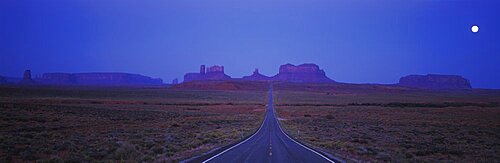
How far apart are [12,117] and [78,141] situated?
725 inches

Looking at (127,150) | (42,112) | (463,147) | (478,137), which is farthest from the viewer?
(42,112)

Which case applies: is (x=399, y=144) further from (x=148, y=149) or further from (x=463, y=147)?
(x=148, y=149)

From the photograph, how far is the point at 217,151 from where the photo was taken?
2111cm

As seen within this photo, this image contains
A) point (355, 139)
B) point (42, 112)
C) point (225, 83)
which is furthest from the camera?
point (225, 83)

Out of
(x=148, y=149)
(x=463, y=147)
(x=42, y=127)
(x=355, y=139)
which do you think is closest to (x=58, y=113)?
(x=42, y=127)

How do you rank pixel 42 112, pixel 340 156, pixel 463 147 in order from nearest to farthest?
pixel 340 156
pixel 463 147
pixel 42 112

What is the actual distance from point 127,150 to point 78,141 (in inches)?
244

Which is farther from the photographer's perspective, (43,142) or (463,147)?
(463,147)

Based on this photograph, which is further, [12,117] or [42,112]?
[42,112]

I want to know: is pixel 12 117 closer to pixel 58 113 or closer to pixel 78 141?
pixel 58 113

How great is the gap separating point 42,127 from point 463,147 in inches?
1297

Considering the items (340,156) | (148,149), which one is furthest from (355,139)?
(148,149)

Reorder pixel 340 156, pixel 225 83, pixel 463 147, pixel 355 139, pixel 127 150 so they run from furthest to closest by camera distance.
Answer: pixel 225 83, pixel 355 139, pixel 463 147, pixel 340 156, pixel 127 150

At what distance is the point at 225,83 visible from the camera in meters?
198
